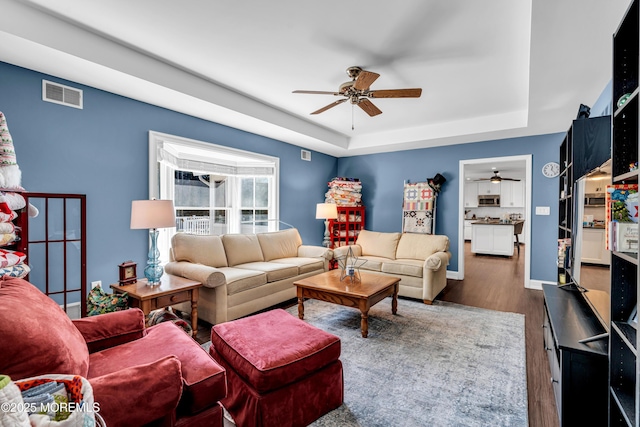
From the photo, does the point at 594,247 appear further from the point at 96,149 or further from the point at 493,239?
the point at 493,239

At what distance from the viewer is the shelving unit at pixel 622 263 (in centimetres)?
136

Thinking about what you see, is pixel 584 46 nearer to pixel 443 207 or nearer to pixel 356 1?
pixel 356 1

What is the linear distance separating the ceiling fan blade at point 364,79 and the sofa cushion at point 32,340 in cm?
249

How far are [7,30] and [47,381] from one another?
2575 mm

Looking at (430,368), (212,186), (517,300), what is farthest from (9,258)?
(517,300)

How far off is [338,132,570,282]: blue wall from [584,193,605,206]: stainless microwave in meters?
3.23

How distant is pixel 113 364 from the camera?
4.92ft

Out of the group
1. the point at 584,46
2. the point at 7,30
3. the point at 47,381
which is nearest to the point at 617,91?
the point at 584,46

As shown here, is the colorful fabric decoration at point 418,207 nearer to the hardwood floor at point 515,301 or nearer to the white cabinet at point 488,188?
the hardwood floor at point 515,301

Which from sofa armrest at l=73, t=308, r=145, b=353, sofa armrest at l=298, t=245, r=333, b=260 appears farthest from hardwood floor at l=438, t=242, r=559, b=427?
sofa armrest at l=73, t=308, r=145, b=353

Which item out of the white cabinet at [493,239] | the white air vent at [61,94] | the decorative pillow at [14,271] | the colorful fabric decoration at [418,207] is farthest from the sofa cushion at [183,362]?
the white cabinet at [493,239]

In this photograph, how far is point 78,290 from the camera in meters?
2.98

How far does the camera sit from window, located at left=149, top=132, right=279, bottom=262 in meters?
3.87

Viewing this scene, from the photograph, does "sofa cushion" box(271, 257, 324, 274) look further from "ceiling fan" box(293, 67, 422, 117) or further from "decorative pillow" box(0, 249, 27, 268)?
"decorative pillow" box(0, 249, 27, 268)
